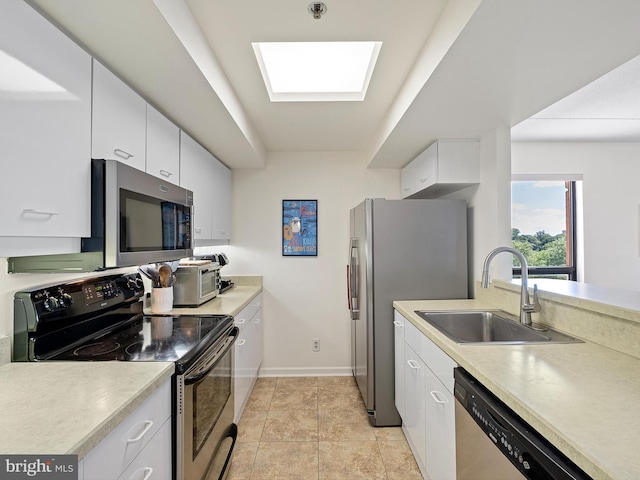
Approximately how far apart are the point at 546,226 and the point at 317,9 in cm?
354

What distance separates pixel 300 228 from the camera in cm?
319

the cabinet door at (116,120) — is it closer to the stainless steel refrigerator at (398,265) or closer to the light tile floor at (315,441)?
the stainless steel refrigerator at (398,265)

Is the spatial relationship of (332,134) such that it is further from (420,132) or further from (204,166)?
(204,166)

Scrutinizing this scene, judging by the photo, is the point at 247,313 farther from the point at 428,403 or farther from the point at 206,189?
the point at 428,403

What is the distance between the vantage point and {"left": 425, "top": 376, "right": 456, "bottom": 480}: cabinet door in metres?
1.32

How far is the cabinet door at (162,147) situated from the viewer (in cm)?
158

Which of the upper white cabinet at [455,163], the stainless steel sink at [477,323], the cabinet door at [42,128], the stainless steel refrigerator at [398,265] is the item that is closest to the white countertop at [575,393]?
the stainless steel sink at [477,323]

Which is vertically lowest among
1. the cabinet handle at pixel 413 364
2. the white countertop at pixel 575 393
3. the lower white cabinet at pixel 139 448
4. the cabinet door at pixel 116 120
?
the cabinet handle at pixel 413 364

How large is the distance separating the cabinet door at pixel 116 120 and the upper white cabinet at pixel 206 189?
512 mm

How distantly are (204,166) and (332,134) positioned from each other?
3.73 feet

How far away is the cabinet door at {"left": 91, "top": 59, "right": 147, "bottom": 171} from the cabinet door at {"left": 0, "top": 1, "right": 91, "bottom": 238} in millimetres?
47

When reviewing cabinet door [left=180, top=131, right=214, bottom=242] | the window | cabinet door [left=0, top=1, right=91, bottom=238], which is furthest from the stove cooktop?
the window

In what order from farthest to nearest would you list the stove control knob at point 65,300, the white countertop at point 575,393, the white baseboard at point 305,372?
the white baseboard at point 305,372 < the stove control knob at point 65,300 < the white countertop at point 575,393

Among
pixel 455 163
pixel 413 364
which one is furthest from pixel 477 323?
pixel 455 163
